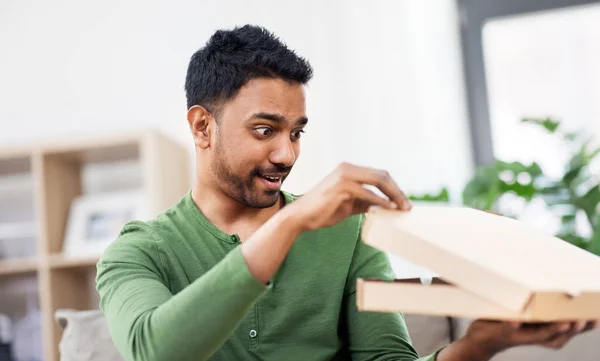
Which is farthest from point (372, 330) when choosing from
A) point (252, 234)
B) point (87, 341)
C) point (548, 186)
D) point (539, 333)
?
point (548, 186)

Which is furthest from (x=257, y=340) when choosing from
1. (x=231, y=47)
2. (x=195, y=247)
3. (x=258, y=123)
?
(x=231, y=47)

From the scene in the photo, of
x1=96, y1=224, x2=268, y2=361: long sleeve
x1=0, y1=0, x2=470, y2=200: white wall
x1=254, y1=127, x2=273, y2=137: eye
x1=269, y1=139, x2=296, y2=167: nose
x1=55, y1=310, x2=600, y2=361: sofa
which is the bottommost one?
x1=55, y1=310, x2=600, y2=361: sofa

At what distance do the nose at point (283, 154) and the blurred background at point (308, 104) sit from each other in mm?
1426

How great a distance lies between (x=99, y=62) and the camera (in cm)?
318

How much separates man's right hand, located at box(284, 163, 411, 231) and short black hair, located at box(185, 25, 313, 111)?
0.49 meters

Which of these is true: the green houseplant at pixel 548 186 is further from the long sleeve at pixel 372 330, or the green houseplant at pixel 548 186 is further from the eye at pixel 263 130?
the eye at pixel 263 130

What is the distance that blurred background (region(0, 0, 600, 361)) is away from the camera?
2814mm

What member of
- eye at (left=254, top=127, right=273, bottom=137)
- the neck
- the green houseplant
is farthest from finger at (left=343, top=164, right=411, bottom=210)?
the green houseplant

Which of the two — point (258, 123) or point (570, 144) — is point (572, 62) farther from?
point (258, 123)

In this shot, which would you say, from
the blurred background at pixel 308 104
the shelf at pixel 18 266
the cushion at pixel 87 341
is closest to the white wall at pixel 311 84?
the blurred background at pixel 308 104

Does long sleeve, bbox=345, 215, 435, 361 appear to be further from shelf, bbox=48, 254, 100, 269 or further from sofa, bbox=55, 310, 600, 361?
shelf, bbox=48, 254, 100, 269

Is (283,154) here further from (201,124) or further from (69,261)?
(69,261)

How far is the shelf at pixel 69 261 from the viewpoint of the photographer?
2.68 m

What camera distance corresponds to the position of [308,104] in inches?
116
